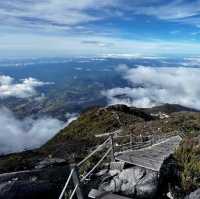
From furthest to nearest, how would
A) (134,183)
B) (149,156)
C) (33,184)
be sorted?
1. (149,156)
2. (33,184)
3. (134,183)

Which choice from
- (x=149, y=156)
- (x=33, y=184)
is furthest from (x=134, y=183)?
(x=33, y=184)

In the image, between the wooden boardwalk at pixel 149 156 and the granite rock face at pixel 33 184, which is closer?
the granite rock face at pixel 33 184

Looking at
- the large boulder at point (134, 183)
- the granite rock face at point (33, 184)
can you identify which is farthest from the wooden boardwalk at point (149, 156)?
the granite rock face at point (33, 184)

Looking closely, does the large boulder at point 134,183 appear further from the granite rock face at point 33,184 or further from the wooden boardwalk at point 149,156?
the granite rock face at point 33,184

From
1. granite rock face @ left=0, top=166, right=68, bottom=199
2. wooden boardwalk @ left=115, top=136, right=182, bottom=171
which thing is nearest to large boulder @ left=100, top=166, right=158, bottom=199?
wooden boardwalk @ left=115, top=136, right=182, bottom=171

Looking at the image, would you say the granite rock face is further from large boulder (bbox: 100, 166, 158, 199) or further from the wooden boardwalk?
the wooden boardwalk

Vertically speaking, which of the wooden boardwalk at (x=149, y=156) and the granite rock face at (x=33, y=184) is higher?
the wooden boardwalk at (x=149, y=156)

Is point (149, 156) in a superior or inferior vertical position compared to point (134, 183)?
superior

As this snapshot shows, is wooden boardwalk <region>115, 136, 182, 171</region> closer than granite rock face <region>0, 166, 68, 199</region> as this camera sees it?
No

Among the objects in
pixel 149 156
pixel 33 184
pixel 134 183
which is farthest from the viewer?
pixel 149 156

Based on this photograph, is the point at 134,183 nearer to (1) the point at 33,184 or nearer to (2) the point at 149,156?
(2) the point at 149,156

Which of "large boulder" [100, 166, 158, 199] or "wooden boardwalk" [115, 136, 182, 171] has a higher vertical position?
"wooden boardwalk" [115, 136, 182, 171]

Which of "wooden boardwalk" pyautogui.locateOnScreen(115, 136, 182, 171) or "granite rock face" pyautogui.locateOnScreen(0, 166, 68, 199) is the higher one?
"wooden boardwalk" pyautogui.locateOnScreen(115, 136, 182, 171)

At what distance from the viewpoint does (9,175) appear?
9.72 meters
